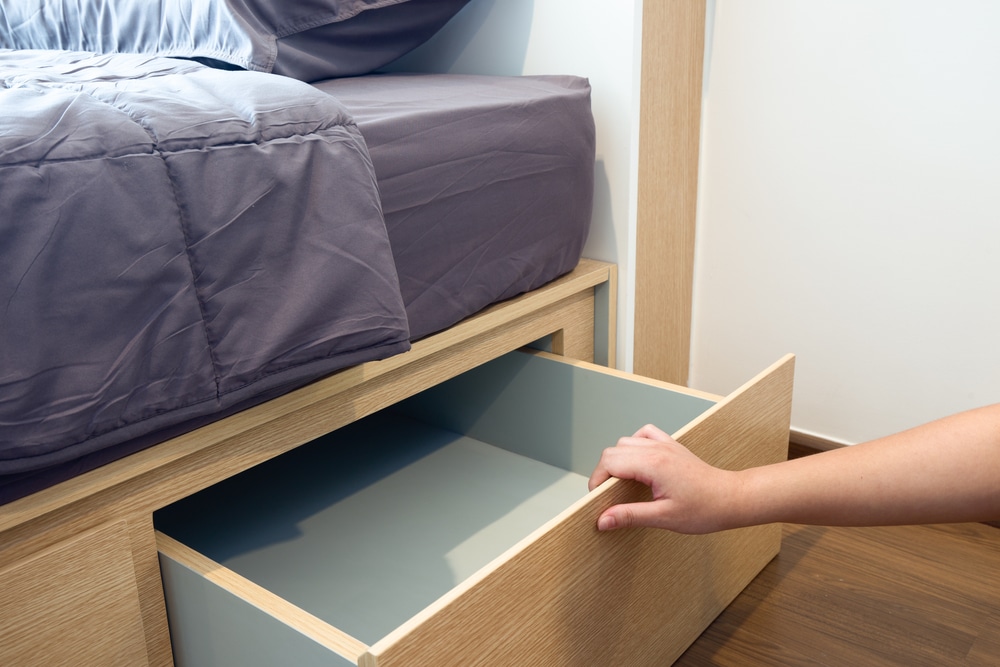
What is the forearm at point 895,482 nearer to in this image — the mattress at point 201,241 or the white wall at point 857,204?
the mattress at point 201,241

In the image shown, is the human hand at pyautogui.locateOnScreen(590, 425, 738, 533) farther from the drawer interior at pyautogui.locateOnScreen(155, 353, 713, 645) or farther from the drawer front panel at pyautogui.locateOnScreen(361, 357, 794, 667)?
the drawer interior at pyautogui.locateOnScreen(155, 353, 713, 645)

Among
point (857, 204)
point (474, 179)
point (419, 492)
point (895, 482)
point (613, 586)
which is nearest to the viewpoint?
point (895, 482)

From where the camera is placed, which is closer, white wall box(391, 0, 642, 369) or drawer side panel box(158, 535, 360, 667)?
drawer side panel box(158, 535, 360, 667)

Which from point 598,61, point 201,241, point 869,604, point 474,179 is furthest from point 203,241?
point 869,604

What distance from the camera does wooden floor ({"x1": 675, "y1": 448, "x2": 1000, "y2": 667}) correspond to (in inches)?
34.6

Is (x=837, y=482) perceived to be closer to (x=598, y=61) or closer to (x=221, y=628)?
(x=221, y=628)

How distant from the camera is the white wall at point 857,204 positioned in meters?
1.05

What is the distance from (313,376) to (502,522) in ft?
1.15

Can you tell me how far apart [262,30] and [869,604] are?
93 cm

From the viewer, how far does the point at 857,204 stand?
115cm

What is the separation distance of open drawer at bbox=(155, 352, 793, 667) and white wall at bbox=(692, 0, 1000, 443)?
1.06ft

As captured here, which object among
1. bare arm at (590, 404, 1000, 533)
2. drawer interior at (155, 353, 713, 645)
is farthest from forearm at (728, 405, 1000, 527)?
drawer interior at (155, 353, 713, 645)

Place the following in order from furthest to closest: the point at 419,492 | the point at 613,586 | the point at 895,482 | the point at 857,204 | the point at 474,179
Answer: the point at 857,204
the point at 419,492
the point at 474,179
the point at 613,586
the point at 895,482

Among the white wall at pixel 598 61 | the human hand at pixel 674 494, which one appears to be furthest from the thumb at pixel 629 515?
the white wall at pixel 598 61
